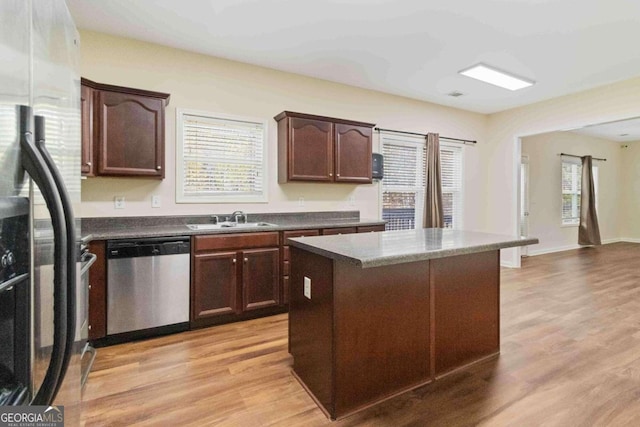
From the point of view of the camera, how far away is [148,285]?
2785 millimetres

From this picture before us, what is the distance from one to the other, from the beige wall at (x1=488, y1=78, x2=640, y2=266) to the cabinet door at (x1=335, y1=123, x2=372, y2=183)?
291cm

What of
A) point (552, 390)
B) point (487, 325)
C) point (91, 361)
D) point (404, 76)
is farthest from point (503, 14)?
point (91, 361)

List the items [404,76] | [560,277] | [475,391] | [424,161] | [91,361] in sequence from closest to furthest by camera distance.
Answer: [475,391]
[91,361]
[404,76]
[560,277]
[424,161]

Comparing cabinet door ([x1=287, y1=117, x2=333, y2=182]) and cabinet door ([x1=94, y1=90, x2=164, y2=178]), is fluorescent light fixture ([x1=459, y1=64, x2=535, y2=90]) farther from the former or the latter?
cabinet door ([x1=94, y1=90, x2=164, y2=178])

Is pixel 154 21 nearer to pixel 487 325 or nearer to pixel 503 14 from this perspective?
pixel 503 14

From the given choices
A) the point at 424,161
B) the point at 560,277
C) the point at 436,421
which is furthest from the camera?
the point at 424,161

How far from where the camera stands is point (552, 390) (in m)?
2.06

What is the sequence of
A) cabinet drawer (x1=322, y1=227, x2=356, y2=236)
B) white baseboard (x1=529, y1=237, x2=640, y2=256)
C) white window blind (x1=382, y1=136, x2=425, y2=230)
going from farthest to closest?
white baseboard (x1=529, y1=237, x2=640, y2=256) < white window blind (x1=382, y1=136, x2=425, y2=230) < cabinet drawer (x1=322, y1=227, x2=356, y2=236)

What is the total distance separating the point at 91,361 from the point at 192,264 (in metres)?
0.98

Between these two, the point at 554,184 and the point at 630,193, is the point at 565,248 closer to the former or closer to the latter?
the point at 554,184

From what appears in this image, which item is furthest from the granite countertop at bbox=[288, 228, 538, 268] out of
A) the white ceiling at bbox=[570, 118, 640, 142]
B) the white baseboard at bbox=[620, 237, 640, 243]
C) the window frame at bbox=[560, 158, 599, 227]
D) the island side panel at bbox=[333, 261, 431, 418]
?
the white baseboard at bbox=[620, 237, 640, 243]

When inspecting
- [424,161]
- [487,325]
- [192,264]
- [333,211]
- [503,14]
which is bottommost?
[487,325]

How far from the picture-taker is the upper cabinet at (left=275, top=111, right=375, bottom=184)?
3779mm

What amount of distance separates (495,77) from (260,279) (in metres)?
3.85
